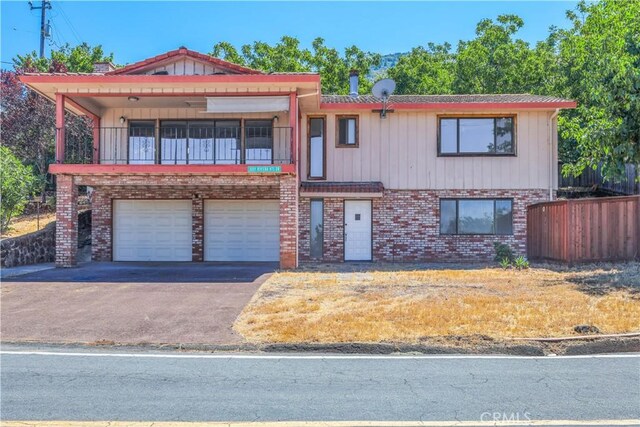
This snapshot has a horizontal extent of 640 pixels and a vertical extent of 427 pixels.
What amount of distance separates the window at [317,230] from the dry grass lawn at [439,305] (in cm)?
374

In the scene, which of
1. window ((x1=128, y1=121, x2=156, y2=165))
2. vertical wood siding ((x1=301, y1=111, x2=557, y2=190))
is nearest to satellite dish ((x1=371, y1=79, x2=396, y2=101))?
vertical wood siding ((x1=301, y1=111, x2=557, y2=190))

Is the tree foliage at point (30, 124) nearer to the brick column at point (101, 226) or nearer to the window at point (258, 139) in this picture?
the brick column at point (101, 226)

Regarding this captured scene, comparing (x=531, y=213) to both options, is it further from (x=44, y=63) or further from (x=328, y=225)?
(x=44, y=63)

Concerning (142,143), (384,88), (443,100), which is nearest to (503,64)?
(443,100)

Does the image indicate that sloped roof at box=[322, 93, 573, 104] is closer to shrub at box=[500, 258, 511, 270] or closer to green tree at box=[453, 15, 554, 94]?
shrub at box=[500, 258, 511, 270]

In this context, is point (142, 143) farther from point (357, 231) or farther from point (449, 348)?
point (449, 348)

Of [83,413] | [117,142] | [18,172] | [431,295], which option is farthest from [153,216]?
[83,413]

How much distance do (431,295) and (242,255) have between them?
29.9 ft

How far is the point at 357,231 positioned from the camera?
1791 cm

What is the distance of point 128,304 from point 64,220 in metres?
6.49

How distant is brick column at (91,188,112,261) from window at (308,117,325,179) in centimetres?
704

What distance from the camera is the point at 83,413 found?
476 centimetres

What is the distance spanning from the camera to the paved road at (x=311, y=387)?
4.79m

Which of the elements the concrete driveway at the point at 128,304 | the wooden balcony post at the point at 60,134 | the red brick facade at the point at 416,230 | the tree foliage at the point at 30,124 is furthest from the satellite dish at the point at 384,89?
the tree foliage at the point at 30,124
